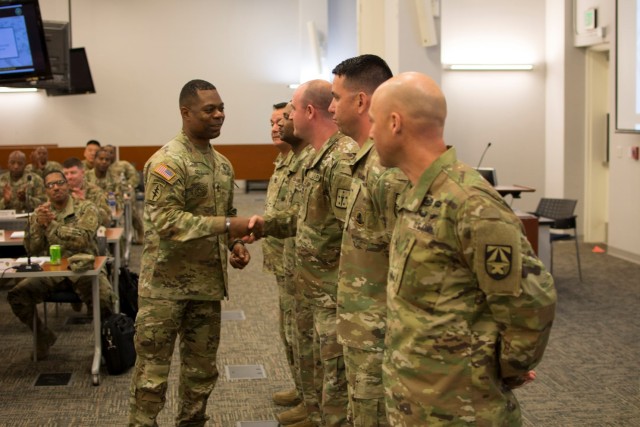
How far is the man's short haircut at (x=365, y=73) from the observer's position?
2.92 meters

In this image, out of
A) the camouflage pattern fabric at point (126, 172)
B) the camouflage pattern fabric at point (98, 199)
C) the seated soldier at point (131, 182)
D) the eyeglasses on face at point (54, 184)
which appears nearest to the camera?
the eyeglasses on face at point (54, 184)

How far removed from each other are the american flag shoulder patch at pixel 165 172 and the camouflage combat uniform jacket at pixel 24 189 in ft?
19.0

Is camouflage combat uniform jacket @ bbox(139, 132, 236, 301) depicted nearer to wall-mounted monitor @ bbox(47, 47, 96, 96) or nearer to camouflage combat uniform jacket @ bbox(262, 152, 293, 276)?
camouflage combat uniform jacket @ bbox(262, 152, 293, 276)

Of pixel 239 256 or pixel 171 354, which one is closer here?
pixel 171 354

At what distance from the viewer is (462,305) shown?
1.97m

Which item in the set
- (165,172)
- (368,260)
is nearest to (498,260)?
(368,260)

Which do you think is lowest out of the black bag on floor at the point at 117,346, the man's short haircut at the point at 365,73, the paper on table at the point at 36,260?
the black bag on floor at the point at 117,346

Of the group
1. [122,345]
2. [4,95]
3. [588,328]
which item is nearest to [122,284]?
[122,345]

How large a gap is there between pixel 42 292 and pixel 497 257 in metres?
4.53

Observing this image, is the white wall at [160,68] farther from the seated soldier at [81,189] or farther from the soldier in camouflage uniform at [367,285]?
the soldier in camouflage uniform at [367,285]

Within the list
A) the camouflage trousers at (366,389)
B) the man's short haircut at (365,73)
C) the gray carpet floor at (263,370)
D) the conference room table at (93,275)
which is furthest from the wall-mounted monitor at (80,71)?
the camouflage trousers at (366,389)

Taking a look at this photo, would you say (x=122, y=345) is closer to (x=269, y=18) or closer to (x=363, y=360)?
(x=363, y=360)

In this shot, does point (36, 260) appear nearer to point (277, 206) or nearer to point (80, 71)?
point (277, 206)

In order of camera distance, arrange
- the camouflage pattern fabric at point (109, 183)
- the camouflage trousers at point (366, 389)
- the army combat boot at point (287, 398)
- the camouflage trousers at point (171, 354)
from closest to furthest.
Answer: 1. the camouflage trousers at point (366, 389)
2. the camouflage trousers at point (171, 354)
3. the army combat boot at point (287, 398)
4. the camouflage pattern fabric at point (109, 183)
